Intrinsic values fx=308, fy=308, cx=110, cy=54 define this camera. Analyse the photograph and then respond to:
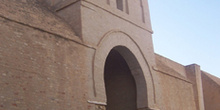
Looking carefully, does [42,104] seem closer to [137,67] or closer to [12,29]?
[12,29]

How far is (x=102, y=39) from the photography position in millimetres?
9648

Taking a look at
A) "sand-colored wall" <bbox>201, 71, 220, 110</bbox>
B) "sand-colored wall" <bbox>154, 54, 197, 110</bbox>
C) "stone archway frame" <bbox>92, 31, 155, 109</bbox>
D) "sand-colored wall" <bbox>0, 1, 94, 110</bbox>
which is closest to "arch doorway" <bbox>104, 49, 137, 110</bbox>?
"stone archway frame" <bbox>92, 31, 155, 109</bbox>

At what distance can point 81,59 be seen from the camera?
859 centimetres

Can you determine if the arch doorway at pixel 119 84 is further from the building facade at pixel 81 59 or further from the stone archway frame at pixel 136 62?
the stone archway frame at pixel 136 62

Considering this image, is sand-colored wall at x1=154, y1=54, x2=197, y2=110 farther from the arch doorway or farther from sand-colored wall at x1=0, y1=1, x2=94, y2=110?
sand-colored wall at x1=0, y1=1, x2=94, y2=110

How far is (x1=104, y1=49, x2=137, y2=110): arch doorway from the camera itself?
38.7ft

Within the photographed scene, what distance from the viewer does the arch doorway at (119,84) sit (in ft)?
38.7

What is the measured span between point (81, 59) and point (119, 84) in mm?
3981

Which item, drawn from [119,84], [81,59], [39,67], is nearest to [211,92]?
[119,84]

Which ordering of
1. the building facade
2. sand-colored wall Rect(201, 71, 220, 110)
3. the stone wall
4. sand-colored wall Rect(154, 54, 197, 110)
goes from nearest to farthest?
1. the stone wall
2. the building facade
3. sand-colored wall Rect(154, 54, 197, 110)
4. sand-colored wall Rect(201, 71, 220, 110)

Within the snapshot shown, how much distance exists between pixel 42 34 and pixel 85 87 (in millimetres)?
1836

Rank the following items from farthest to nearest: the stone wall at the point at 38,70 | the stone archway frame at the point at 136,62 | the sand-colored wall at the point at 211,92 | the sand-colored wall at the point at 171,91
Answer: the sand-colored wall at the point at 211,92, the sand-colored wall at the point at 171,91, the stone archway frame at the point at 136,62, the stone wall at the point at 38,70

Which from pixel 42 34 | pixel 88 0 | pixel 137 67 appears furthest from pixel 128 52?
pixel 42 34

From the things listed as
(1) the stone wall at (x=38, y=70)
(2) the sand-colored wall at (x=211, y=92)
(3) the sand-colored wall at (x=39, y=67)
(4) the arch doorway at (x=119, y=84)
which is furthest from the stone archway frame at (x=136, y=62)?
(2) the sand-colored wall at (x=211, y=92)
